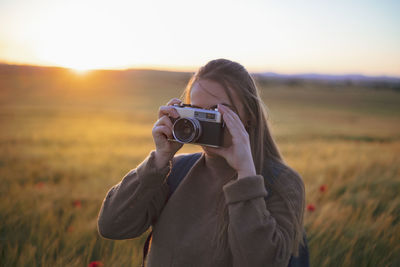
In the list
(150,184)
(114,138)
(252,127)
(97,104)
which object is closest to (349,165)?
(252,127)

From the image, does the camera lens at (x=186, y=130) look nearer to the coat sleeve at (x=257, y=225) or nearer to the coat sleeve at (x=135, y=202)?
the coat sleeve at (x=135, y=202)

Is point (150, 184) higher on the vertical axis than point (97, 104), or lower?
higher

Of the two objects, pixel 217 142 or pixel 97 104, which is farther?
pixel 97 104

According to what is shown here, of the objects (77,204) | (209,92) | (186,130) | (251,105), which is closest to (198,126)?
(186,130)

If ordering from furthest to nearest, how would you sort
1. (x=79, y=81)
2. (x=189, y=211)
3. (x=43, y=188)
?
(x=79, y=81)
(x=43, y=188)
(x=189, y=211)

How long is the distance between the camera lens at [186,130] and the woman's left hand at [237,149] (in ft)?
0.42

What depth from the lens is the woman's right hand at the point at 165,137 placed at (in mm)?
1494

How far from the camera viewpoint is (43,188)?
140 inches

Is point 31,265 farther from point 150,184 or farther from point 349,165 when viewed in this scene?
point 349,165

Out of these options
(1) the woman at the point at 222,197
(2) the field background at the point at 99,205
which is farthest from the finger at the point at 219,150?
(2) the field background at the point at 99,205

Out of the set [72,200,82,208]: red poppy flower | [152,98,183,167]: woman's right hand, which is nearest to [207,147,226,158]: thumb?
[152,98,183,167]: woman's right hand

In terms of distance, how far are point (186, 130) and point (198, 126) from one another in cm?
7

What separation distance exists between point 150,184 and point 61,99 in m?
24.0

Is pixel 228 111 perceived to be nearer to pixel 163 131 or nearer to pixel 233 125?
pixel 233 125
